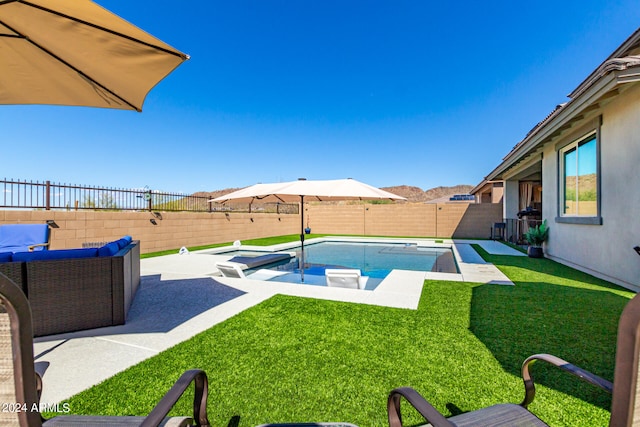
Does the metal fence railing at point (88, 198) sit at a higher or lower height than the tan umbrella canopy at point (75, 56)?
lower

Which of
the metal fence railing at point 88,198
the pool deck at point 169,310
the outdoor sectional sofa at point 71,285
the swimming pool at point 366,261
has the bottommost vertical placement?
the swimming pool at point 366,261

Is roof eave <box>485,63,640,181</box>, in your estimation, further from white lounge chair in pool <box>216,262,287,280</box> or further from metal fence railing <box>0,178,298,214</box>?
metal fence railing <box>0,178,298,214</box>

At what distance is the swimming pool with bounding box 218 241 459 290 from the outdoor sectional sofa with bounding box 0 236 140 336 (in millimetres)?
3659

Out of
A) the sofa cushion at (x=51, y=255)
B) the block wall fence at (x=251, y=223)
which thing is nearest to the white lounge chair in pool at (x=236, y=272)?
the sofa cushion at (x=51, y=255)

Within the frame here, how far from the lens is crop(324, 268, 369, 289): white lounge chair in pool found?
18.9 ft

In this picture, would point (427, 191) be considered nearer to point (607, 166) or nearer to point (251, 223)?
point (251, 223)

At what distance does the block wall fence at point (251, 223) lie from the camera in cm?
851

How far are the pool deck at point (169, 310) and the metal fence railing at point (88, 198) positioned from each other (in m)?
3.68

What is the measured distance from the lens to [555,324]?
3541 millimetres

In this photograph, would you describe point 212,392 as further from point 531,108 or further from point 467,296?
point 531,108

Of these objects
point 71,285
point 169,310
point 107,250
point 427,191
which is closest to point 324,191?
point 169,310

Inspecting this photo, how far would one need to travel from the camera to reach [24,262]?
3211 millimetres

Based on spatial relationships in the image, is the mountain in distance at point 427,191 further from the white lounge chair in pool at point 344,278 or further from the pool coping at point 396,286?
the white lounge chair in pool at point 344,278

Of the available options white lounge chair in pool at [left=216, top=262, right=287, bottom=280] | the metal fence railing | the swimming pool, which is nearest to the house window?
the swimming pool
